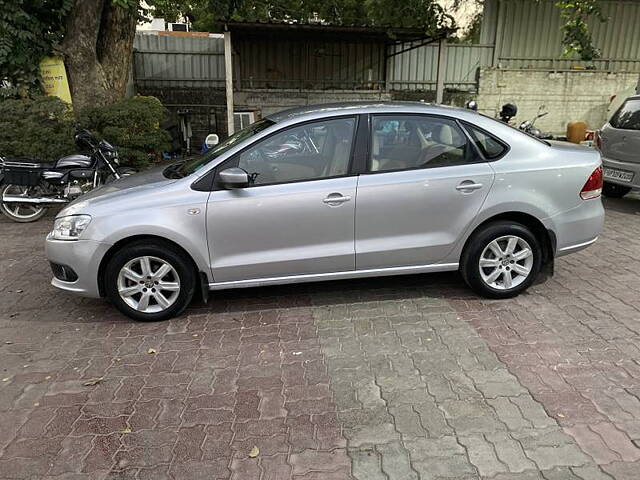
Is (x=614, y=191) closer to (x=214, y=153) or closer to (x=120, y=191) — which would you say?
(x=214, y=153)

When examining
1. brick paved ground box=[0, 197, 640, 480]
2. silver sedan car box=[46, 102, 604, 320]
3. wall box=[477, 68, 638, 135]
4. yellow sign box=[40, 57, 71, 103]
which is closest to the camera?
brick paved ground box=[0, 197, 640, 480]

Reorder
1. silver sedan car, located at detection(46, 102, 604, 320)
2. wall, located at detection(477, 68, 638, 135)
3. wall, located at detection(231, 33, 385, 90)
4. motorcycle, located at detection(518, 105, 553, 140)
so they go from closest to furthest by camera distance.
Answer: silver sedan car, located at detection(46, 102, 604, 320), motorcycle, located at detection(518, 105, 553, 140), wall, located at detection(231, 33, 385, 90), wall, located at detection(477, 68, 638, 135)

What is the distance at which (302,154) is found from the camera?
409 centimetres

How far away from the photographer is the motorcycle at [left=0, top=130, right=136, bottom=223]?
6812mm

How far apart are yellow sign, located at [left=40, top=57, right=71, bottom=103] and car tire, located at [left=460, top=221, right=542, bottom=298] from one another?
7.49m

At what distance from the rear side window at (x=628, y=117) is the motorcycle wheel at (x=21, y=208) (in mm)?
8233

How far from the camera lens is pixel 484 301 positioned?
4422 millimetres

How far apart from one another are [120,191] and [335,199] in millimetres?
1699

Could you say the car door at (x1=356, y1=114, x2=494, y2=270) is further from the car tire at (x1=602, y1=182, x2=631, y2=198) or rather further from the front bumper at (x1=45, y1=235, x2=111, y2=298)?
the car tire at (x1=602, y1=182, x2=631, y2=198)

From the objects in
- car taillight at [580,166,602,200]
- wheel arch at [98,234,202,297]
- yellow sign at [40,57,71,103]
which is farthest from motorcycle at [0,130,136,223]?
car taillight at [580,166,602,200]

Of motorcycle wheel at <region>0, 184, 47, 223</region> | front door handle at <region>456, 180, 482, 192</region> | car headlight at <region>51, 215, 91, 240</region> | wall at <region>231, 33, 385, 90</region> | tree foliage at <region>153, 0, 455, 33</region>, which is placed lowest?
motorcycle wheel at <region>0, 184, 47, 223</region>

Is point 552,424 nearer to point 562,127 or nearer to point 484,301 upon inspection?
point 484,301

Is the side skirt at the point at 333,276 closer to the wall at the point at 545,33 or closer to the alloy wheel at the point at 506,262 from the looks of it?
the alloy wheel at the point at 506,262

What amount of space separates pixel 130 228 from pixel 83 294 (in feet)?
2.21
